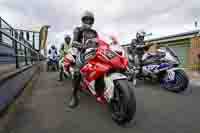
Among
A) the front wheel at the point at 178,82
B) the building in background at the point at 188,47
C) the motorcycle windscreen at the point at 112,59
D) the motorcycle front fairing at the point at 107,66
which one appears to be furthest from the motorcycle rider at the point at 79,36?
the building in background at the point at 188,47

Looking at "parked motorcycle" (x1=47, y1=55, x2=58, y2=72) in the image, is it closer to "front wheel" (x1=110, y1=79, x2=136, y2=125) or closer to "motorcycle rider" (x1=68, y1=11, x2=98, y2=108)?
"motorcycle rider" (x1=68, y1=11, x2=98, y2=108)

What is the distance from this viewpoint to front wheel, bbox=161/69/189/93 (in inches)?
116

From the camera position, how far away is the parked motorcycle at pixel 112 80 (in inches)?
62.2

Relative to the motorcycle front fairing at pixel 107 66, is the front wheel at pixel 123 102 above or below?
below

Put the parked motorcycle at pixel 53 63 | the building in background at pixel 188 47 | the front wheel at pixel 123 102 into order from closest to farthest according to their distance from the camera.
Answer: the front wheel at pixel 123 102
the building in background at pixel 188 47
the parked motorcycle at pixel 53 63

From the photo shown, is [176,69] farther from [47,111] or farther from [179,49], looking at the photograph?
[179,49]

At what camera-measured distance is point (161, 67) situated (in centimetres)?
337

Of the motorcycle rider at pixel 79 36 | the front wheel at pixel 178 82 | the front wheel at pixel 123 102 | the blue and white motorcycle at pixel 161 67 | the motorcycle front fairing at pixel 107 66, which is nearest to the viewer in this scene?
the front wheel at pixel 123 102

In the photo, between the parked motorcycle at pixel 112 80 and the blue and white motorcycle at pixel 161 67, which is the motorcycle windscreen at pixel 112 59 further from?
the blue and white motorcycle at pixel 161 67

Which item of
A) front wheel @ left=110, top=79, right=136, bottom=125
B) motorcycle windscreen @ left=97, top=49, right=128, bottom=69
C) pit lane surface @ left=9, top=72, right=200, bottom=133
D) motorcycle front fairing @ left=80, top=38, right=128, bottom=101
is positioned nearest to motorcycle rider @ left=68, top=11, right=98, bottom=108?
pit lane surface @ left=9, top=72, right=200, bottom=133

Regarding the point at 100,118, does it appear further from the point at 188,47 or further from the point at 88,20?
the point at 188,47

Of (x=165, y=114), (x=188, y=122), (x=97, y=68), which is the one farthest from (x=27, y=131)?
(x=188, y=122)

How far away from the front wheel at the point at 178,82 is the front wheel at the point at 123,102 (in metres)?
1.97

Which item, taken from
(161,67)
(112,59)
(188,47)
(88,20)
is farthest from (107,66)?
(188,47)
